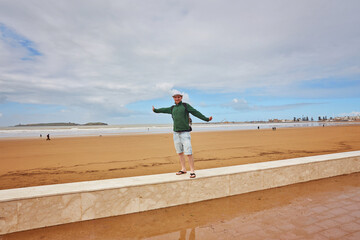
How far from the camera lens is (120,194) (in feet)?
11.6

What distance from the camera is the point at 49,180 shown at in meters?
6.07

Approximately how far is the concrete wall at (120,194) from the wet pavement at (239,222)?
0.13 meters

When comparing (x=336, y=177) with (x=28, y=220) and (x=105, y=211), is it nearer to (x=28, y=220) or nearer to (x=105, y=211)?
(x=105, y=211)

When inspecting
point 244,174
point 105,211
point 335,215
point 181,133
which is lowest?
point 335,215

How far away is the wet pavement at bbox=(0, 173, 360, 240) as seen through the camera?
2928 millimetres

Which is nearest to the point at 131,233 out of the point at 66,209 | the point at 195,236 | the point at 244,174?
the point at 195,236

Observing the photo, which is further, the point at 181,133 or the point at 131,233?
the point at 181,133

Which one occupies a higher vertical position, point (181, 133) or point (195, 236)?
point (181, 133)

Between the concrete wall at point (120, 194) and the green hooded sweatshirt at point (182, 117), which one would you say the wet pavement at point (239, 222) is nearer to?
the concrete wall at point (120, 194)

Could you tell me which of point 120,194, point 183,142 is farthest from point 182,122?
point 120,194

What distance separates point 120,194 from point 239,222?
1.99 meters

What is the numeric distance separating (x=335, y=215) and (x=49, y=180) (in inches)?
270

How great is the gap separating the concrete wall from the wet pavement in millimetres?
128

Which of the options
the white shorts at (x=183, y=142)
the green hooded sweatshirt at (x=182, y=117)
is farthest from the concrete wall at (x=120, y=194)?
the green hooded sweatshirt at (x=182, y=117)
